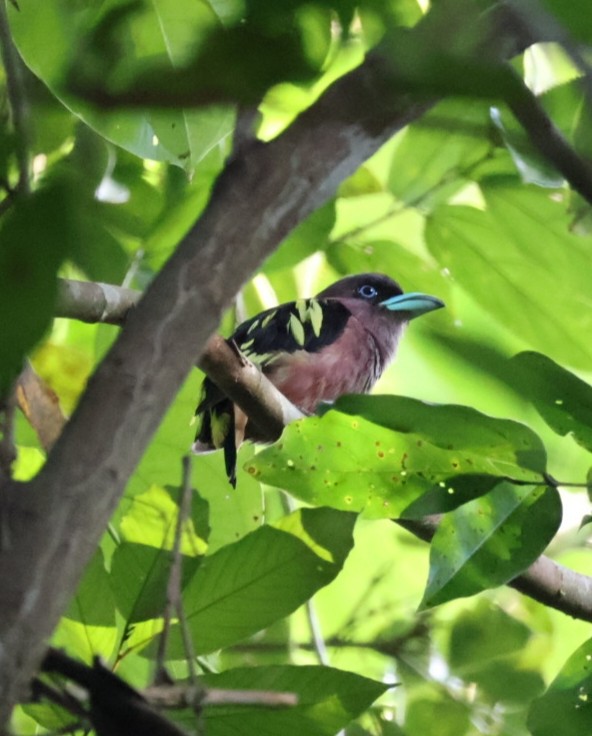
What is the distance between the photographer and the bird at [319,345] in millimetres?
2446

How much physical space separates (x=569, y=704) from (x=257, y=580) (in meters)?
0.42

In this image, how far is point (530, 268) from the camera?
191 centimetres

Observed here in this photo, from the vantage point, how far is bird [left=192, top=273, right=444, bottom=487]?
2.45m

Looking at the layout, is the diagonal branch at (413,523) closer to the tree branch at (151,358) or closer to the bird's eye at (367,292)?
the tree branch at (151,358)

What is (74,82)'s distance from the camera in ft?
1.38

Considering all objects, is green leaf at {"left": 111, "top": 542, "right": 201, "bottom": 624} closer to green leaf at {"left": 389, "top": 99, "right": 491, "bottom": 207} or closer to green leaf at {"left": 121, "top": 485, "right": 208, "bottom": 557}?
green leaf at {"left": 121, "top": 485, "right": 208, "bottom": 557}

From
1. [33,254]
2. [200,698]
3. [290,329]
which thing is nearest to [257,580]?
[200,698]

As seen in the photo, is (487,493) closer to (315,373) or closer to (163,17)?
(163,17)

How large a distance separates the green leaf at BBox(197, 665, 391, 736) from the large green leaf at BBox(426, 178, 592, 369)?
2.80ft

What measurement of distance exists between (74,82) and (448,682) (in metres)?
1.40

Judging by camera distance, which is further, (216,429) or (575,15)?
(216,429)

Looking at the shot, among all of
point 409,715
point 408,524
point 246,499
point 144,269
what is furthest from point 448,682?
point 144,269

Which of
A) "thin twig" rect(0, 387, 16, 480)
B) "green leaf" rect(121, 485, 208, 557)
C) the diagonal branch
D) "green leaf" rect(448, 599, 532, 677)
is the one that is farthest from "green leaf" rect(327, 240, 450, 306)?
"thin twig" rect(0, 387, 16, 480)

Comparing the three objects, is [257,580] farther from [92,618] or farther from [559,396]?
[559,396]
